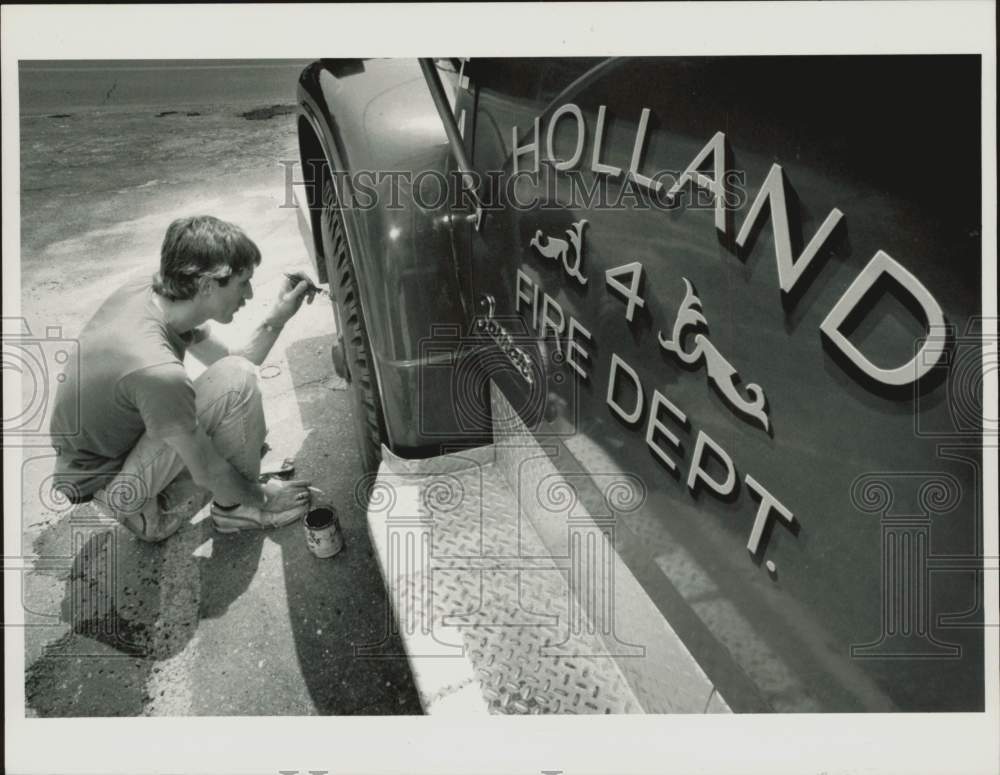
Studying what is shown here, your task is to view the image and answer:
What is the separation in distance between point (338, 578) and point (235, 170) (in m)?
2.68

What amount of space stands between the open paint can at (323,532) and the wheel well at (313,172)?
0.84 meters

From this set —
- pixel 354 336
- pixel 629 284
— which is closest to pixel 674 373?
pixel 629 284

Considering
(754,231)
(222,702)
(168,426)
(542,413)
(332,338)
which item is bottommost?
(222,702)

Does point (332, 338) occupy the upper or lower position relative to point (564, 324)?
lower

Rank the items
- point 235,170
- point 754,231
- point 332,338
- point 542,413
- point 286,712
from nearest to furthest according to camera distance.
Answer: point 754,231
point 542,413
point 286,712
point 332,338
point 235,170

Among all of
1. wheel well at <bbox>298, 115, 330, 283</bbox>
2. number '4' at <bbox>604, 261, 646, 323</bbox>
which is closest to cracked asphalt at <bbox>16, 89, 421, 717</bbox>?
wheel well at <bbox>298, 115, 330, 283</bbox>

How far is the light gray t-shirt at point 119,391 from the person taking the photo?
1.59 metres

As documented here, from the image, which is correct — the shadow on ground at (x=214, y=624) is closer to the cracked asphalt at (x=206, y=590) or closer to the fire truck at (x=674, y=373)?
the cracked asphalt at (x=206, y=590)

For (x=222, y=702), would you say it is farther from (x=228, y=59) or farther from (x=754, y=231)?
(x=754, y=231)

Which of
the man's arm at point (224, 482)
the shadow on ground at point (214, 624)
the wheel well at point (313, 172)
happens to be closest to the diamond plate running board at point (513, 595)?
the shadow on ground at point (214, 624)

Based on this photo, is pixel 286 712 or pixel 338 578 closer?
pixel 286 712

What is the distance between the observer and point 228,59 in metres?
1.16

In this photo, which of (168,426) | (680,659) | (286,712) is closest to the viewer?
(680,659)

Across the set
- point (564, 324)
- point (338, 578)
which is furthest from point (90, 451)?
point (564, 324)
